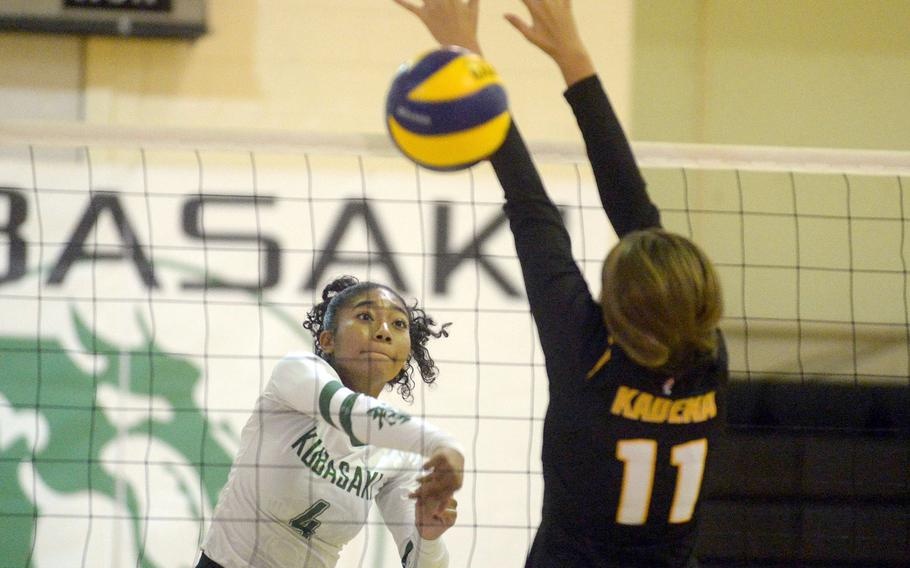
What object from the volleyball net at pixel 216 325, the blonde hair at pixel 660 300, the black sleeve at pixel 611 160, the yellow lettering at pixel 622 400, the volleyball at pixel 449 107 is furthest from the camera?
the volleyball net at pixel 216 325

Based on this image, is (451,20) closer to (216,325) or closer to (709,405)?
(709,405)

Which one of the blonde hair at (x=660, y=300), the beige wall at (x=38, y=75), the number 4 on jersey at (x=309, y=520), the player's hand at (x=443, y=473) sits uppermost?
the beige wall at (x=38, y=75)

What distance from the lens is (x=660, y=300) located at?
188 centimetres

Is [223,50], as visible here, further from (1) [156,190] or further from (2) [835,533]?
(2) [835,533]

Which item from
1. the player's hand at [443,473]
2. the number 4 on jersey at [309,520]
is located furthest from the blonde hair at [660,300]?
the number 4 on jersey at [309,520]

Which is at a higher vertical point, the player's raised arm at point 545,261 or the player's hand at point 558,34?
the player's hand at point 558,34

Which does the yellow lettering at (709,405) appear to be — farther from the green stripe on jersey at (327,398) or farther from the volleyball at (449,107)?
the green stripe on jersey at (327,398)

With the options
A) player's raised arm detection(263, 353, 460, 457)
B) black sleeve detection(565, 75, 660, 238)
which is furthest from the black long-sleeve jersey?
player's raised arm detection(263, 353, 460, 457)

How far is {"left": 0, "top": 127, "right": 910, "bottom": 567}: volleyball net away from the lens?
5500mm

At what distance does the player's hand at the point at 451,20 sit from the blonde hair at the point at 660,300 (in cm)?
72

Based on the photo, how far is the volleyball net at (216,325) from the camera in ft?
18.0

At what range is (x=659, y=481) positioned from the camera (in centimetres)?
202

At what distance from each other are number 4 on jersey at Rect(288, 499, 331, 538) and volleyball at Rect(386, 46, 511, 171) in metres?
1.23

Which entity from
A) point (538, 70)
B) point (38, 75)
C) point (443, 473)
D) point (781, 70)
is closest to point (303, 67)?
point (538, 70)
